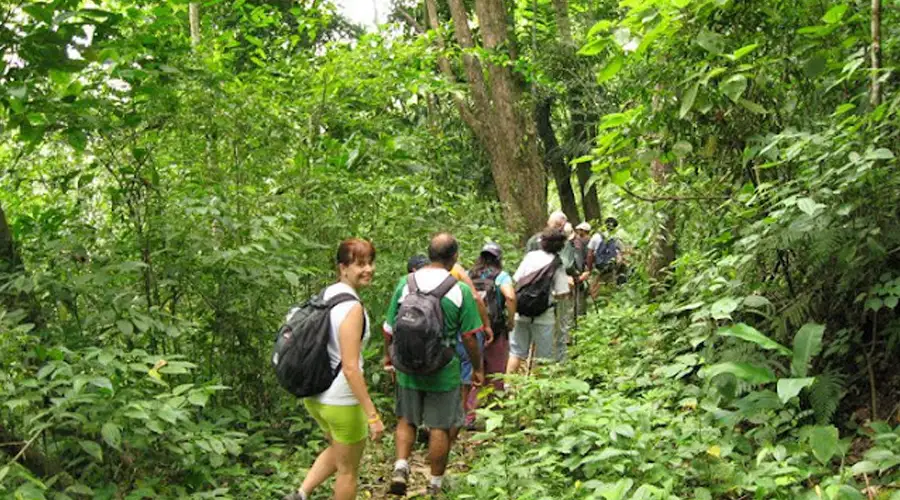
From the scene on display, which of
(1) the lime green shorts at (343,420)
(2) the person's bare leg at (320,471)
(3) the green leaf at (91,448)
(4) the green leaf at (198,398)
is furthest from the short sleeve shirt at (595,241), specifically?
(3) the green leaf at (91,448)

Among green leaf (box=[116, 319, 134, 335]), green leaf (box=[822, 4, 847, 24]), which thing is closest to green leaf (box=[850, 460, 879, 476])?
green leaf (box=[822, 4, 847, 24])

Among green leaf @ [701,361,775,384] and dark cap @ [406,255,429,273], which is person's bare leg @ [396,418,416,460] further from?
green leaf @ [701,361,775,384]

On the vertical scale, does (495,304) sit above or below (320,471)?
above

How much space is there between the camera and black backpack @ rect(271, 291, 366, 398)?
4250 mm

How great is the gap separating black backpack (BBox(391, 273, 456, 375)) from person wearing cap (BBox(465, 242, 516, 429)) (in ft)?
6.31

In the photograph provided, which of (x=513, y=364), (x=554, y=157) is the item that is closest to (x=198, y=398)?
(x=513, y=364)

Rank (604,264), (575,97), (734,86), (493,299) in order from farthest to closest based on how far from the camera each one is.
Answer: (575,97), (604,264), (493,299), (734,86)

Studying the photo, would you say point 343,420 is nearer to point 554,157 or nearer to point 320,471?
point 320,471

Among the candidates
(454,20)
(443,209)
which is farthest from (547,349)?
(454,20)

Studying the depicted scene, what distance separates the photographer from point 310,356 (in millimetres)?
4254

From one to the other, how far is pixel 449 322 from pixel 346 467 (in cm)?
122

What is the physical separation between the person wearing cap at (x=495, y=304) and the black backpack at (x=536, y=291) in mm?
180

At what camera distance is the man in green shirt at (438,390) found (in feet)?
16.9

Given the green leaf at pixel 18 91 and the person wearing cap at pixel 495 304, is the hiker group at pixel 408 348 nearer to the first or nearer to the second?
the person wearing cap at pixel 495 304
